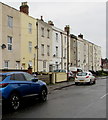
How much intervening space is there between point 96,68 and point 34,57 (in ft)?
127

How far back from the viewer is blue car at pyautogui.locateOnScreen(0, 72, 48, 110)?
8.73 metres

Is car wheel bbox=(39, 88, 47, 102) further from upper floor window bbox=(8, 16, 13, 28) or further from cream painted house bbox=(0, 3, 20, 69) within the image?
upper floor window bbox=(8, 16, 13, 28)

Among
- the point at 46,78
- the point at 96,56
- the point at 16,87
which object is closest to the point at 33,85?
the point at 16,87

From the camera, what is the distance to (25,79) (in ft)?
33.4

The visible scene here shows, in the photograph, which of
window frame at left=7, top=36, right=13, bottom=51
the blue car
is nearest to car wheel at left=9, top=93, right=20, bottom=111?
the blue car

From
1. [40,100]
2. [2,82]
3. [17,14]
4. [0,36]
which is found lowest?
[40,100]

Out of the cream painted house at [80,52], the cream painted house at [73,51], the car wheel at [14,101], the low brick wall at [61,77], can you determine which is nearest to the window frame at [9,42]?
the low brick wall at [61,77]

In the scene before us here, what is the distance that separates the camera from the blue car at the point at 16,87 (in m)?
8.73

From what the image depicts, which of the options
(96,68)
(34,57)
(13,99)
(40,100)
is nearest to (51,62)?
(34,57)

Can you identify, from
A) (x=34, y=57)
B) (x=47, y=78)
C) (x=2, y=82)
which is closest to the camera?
(x=2, y=82)

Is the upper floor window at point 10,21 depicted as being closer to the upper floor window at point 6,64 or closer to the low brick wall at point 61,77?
the upper floor window at point 6,64

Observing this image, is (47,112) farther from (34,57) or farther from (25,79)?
(34,57)

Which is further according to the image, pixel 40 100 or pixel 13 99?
pixel 40 100

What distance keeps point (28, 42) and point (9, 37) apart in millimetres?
4010
